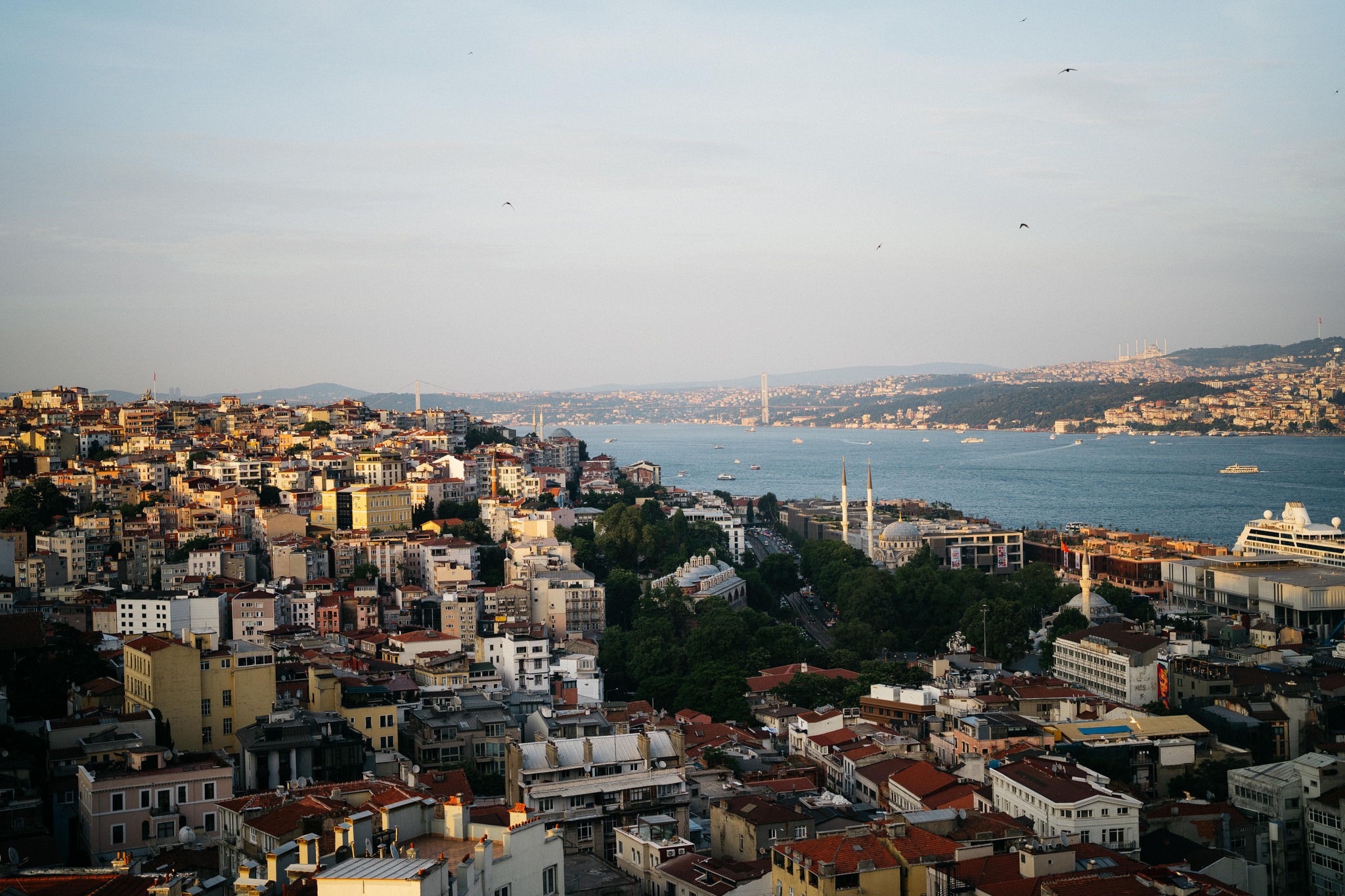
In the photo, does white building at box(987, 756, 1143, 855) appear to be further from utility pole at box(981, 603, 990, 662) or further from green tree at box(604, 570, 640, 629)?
green tree at box(604, 570, 640, 629)

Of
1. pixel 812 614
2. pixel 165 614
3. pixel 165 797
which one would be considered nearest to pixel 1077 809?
pixel 165 797

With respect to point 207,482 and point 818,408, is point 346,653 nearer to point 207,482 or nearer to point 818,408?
point 207,482

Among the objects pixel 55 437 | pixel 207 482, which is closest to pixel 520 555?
pixel 207 482

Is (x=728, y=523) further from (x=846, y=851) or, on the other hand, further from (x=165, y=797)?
(x=846, y=851)

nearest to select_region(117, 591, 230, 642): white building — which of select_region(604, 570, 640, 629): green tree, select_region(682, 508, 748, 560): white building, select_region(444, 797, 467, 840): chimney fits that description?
select_region(604, 570, 640, 629): green tree

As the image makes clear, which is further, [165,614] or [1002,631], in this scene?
[1002,631]
